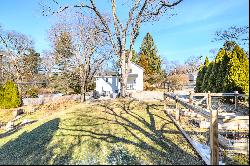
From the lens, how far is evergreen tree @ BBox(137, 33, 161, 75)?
55.8 metres

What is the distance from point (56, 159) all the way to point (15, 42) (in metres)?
45.1

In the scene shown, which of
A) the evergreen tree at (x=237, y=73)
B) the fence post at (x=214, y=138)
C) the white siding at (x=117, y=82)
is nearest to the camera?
the fence post at (x=214, y=138)

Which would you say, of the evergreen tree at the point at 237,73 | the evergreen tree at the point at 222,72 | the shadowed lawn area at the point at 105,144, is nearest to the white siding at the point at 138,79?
the evergreen tree at the point at 222,72

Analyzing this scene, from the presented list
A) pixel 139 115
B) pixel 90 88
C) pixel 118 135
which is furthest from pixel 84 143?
pixel 90 88

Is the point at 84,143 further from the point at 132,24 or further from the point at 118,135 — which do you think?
the point at 132,24

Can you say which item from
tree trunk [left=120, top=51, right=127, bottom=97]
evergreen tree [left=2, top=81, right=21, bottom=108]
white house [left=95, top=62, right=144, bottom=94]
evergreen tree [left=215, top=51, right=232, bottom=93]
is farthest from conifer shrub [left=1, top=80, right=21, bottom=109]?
white house [left=95, top=62, right=144, bottom=94]

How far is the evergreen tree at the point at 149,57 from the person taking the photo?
55.8 metres

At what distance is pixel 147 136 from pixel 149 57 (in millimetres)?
52787

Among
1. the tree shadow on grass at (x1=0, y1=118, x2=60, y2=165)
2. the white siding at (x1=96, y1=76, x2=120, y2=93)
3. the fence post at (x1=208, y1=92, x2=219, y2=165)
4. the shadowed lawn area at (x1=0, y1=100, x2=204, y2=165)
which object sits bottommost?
the tree shadow on grass at (x1=0, y1=118, x2=60, y2=165)

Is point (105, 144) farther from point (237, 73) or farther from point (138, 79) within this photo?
point (138, 79)

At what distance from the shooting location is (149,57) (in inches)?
2375

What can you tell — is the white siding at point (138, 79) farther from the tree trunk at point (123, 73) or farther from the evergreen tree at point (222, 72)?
the evergreen tree at point (222, 72)

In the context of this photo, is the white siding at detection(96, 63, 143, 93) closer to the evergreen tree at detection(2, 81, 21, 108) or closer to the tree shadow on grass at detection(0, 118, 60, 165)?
the evergreen tree at detection(2, 81, 21, 108)

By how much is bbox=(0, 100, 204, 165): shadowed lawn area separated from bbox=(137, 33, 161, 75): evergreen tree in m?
44.7
